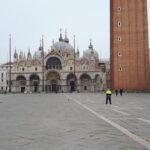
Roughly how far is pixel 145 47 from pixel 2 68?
69489mm


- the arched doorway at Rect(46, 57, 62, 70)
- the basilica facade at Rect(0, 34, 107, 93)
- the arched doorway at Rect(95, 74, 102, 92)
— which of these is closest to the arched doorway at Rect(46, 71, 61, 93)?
the basilica facade at Rect(0, 34, 107, 93)

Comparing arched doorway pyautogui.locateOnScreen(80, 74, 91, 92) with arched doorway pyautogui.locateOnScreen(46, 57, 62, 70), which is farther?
arched doorway pyautogui.locateOnScreen(46, 57, 62, 70)

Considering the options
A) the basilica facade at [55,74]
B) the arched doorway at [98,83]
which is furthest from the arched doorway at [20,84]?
the arched doorway at [98,83]

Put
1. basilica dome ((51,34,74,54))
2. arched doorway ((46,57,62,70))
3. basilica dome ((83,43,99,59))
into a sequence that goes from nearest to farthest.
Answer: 1. arched doorway ((46,57,62,70))
2. basilica dome ((51,34,74,54))
3. basilica dome ((83,43,99,59))

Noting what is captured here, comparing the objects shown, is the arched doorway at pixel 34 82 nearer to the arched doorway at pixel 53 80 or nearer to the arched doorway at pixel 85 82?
the arched doorway at pixel 53 80

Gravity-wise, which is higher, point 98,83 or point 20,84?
point 98,83

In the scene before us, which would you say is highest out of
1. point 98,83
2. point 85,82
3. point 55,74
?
point 55,74

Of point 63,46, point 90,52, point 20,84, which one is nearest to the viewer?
point 20,84

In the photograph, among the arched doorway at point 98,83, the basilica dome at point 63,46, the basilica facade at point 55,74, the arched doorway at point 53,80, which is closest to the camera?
the basilica facade at point 55,74

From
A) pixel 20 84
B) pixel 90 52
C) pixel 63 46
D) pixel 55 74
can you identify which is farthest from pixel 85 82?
pixel 20 84

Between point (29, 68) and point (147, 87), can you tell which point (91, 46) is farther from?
point (147, 87)

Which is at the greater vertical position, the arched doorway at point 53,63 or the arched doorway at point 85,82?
the arched doorway at point 53,63

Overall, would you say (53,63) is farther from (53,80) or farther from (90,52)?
(90,52)

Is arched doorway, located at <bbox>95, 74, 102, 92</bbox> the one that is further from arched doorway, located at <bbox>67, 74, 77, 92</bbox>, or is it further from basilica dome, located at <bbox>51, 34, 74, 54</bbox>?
basilica dome, located at <bbox>51, 34, 74, 54</bbox>
